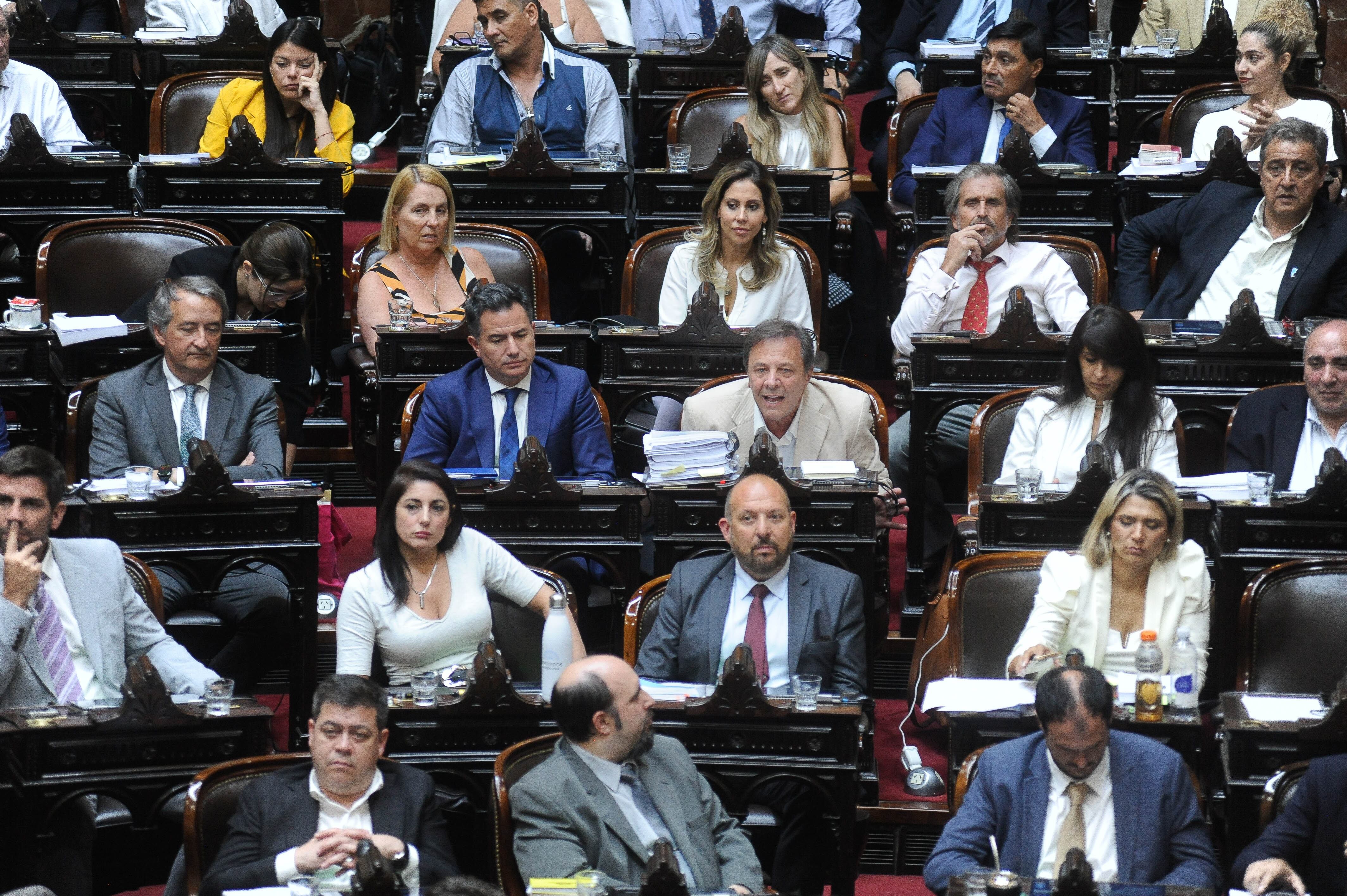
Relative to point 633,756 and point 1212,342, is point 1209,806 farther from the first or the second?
point 1212,342

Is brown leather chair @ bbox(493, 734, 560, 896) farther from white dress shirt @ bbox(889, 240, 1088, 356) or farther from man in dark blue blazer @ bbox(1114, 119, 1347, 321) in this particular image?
man in dark blue blazer @ bbox(1114, 119, 1347, 321)

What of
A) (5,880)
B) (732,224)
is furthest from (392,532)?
(732,224)

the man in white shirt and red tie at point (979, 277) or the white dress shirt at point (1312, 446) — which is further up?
the man in white shirt and red tie at point (979, 277)

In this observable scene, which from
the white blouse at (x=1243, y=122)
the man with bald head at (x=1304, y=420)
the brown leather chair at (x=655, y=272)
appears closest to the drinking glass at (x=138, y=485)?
the brown leather chair at (x=655, y=272)

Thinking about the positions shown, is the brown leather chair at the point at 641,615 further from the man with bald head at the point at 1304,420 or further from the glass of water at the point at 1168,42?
the glass of water at the point at 1168,42

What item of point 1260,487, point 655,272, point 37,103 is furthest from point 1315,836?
point 37,103

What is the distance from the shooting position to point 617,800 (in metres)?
3.50

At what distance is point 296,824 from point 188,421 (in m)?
1.64

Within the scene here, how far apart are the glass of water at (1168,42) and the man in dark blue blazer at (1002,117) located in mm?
519

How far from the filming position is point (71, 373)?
200 inches

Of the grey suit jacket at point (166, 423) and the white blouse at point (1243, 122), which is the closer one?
the grey suit jacket at point (166, 423)

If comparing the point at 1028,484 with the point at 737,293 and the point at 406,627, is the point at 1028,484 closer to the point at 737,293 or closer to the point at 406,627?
the point at 737,293

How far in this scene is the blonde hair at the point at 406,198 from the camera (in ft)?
17.6

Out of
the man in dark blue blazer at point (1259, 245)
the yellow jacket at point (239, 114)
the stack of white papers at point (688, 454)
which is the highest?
the yellow jacket at point (239, 114)
